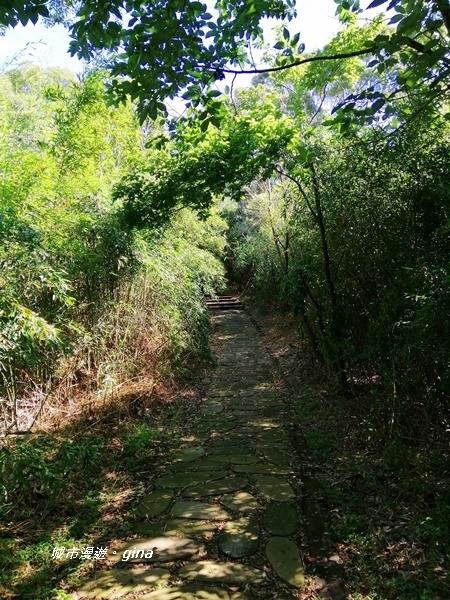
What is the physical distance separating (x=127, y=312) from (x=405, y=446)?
3236mm

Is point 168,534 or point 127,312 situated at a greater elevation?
point 127,312

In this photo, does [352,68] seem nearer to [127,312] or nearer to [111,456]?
[127,312]

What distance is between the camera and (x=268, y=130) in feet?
13.9

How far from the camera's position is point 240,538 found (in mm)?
2287

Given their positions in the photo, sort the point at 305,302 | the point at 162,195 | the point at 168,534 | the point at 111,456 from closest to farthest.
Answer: the point at 168,534 < the point at 111,456 < the point at 162,195 < the point at 305,302

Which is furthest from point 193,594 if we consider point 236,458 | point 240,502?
point 236,458

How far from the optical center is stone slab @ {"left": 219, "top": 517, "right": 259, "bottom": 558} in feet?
7.13

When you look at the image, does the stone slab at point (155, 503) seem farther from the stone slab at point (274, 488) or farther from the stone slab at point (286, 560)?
the stone slab at point (286, 560)

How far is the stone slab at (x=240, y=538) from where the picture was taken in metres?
2.17

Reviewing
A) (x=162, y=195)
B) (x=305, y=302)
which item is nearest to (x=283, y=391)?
(x=305, y=302)

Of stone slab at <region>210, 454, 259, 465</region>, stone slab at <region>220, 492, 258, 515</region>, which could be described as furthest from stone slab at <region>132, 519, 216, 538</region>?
stone slab at <region>210, 454, 259, 465</region>

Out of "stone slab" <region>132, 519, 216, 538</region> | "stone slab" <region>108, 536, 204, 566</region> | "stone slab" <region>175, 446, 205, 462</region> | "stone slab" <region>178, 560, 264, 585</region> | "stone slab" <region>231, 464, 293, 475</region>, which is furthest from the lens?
"stone slab" <region>175, 446, 205, 462</region>

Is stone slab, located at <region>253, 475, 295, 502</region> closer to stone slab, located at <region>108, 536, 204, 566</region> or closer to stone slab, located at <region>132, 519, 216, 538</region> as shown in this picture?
stone slab, located at <region>132, 519, 216, 538</region>

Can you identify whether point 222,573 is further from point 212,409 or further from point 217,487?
point 212,409
